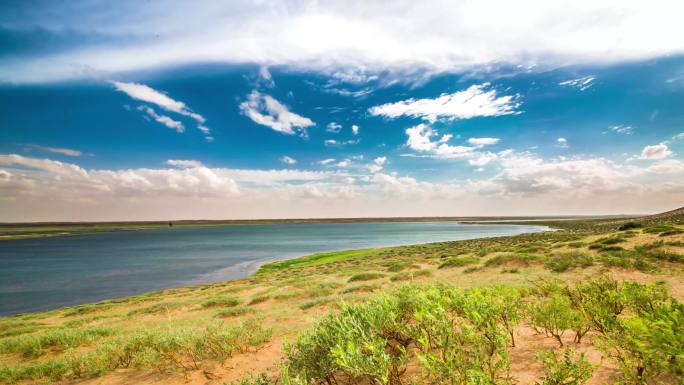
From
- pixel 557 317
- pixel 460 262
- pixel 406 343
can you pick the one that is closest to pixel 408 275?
pixel 460 262

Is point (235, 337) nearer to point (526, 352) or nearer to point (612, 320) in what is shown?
point (526, 352)

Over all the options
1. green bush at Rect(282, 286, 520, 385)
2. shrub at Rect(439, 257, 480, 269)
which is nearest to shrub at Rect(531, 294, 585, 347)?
green bush at Rect(282, 286, 520, 385)

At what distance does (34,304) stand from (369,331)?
145ft

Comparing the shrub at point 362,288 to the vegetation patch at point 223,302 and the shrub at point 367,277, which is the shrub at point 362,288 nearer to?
the shrub at point 367,277

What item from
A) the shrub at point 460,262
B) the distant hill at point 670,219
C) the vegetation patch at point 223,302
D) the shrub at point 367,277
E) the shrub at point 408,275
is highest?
the distant hill at point 670,219

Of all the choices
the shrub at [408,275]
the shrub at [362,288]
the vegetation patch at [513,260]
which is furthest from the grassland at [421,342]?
the shrub at [408,275]

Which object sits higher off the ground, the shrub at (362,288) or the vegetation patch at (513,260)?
the vegetation patch at (513,260)

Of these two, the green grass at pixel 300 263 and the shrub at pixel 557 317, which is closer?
the shrub at pixel 557 317

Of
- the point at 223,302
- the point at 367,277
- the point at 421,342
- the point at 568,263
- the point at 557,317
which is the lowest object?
the point at 223,302

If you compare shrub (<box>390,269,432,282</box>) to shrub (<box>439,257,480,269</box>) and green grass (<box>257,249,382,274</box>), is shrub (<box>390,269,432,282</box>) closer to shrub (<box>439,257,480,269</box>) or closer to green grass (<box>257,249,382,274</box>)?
shrub (<box>439,257,480,269</box>)

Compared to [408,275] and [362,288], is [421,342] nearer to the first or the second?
[362,288]

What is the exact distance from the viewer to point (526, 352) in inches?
225

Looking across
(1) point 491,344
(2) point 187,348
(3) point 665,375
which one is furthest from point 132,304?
(3) point 665,375

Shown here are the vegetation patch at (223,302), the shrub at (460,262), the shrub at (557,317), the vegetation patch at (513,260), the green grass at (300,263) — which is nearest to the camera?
the shrub at (557,317)
